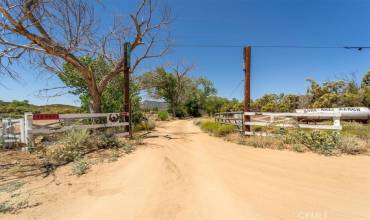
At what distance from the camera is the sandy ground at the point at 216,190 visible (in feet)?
9.71

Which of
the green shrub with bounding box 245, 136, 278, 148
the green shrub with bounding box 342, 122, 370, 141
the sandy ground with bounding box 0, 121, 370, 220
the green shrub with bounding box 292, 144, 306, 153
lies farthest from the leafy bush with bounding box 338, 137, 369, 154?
the green shrub with bounding box 245, 136, 278, 148

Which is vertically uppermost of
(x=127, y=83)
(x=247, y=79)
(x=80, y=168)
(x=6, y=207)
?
(x=247, y=79)

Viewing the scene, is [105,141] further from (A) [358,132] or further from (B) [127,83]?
(A) [358,132]

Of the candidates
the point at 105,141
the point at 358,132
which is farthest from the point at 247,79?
the point at 105,141

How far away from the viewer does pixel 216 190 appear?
369 centimetres

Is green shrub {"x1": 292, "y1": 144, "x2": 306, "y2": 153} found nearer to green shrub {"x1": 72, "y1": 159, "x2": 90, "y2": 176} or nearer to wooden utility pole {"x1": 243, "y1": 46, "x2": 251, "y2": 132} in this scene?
wooden utility pole {"x1": 243, "y1": 46, "x2": 251, "y2": 132}

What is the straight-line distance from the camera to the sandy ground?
9.71ft

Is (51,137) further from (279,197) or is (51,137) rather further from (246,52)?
(246,52)

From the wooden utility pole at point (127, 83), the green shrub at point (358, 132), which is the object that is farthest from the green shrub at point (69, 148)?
the green shrub at point (358, 132)

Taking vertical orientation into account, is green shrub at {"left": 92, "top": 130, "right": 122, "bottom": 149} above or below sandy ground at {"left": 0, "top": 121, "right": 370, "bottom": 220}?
above

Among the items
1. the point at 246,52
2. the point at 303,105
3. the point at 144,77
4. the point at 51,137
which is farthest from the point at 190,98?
the point at 51,137

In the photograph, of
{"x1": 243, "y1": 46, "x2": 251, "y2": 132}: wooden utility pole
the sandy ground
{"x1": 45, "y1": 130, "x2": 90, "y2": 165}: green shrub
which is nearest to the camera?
the sandy ground

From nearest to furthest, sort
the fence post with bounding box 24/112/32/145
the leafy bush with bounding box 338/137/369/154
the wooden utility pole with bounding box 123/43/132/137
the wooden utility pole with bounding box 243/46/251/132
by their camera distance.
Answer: the leafy bush with bounding box 338/137/369/154 < the fence post with bounding box 24/112/32/145 < the wooden utility pole with bounding box 243/46/251/132 < the wooden utility pole with bounding box 123/43/132/137

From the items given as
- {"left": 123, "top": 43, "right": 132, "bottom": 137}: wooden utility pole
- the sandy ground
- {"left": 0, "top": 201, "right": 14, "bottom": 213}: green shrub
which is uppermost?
{"left": 123, "top": 43, "right": 132, "bottom": 137}: wooden utility pole
